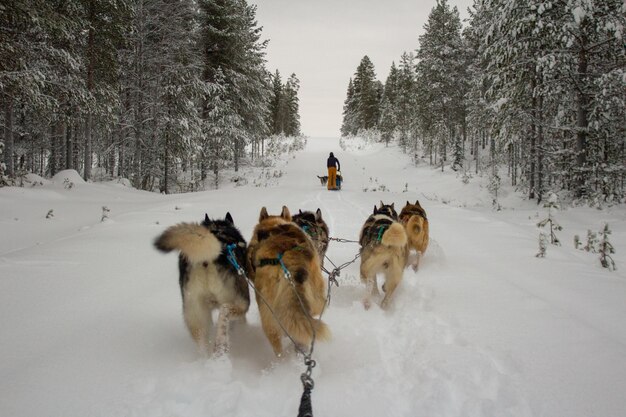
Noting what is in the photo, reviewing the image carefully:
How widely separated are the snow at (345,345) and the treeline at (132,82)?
26.9ft

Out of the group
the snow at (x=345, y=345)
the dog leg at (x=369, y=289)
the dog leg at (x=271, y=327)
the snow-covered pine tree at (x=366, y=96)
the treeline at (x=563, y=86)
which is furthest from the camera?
the snow-covered pine tree at (x=366, y=96)

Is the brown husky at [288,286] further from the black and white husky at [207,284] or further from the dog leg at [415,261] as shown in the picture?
the dog leg at [415,261]

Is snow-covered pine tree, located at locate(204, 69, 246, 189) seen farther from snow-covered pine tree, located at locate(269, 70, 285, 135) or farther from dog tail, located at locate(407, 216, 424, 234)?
snow-covered pine tree, located at locate(269, 70, 285, 135)

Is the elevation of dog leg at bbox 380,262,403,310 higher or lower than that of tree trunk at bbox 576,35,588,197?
lower

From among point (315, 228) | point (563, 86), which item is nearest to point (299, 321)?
point (315, 228)

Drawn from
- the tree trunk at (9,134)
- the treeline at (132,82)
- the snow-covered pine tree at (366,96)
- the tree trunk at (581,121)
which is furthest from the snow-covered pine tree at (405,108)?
the tree trunk at (9,134)

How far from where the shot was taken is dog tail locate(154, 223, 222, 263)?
7.82 ft

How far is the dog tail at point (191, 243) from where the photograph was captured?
2384 mm

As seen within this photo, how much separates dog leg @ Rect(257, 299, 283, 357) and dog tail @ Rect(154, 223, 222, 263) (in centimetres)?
59

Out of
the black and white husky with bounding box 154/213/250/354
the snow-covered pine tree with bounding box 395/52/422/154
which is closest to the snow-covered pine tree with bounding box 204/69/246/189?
the black and white husky with bounding box 154/213/250/354

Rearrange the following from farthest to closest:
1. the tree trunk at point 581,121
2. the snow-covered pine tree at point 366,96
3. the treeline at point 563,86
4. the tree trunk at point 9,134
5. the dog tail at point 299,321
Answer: the snow-covered pine tree at point 366,96 < the tree trunk at point 9,134 < the tree trunk at point 581,121 < the treeline at point 563,86 < the dog tail at point 299,321

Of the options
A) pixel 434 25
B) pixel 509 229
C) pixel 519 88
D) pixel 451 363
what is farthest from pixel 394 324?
pixel 434 25

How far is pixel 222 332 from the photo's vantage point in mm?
2561

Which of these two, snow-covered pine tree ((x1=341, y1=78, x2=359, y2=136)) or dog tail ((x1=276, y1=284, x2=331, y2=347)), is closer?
dog tail ((x1=276, y1=284, x2=331, y2=347))
